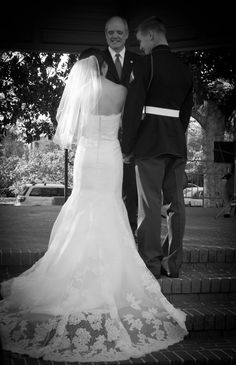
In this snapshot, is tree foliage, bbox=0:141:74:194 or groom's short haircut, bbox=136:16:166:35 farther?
tree foliage, bbox=0:141:74:194

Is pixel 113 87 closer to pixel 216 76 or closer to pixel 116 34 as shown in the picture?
pixel 116 34

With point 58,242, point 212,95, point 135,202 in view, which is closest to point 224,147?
point 212,95

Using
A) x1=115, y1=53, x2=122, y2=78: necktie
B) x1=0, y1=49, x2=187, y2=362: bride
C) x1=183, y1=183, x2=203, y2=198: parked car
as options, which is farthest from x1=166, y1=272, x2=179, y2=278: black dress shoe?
x1=183, y1=183, x2=203, y2=198: parked car

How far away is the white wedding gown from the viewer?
369 cm

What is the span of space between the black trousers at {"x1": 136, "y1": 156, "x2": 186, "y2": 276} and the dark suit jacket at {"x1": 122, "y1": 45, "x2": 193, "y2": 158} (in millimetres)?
116

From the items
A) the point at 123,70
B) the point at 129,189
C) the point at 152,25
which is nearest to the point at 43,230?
the point at 129,189

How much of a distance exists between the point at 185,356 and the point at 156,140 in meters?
1.71

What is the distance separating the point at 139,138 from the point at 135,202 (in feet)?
2.81

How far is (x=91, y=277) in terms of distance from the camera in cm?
413

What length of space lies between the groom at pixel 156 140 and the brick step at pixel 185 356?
0.79m

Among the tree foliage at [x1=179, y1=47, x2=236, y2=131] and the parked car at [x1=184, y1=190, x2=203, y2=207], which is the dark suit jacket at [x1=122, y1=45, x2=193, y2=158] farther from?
the parked car at [x1=184, y1=190, x2=203, y2=207]

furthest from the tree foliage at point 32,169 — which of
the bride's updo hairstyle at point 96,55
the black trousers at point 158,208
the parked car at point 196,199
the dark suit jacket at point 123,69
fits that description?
the black trousers at point 158,208

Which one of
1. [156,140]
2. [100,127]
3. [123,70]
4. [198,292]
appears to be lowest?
[198,292]

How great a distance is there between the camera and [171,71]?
14.7ft
